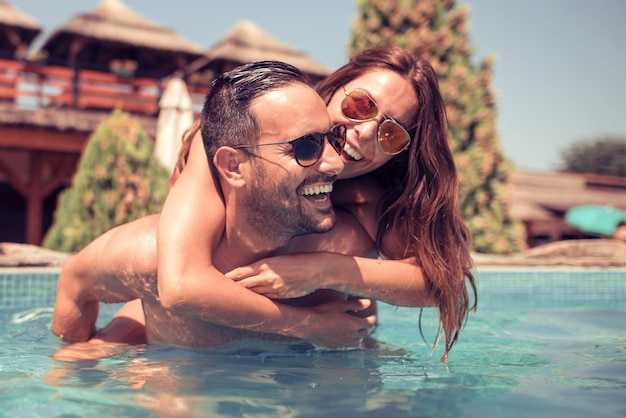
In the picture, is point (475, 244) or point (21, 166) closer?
point (475, 244)

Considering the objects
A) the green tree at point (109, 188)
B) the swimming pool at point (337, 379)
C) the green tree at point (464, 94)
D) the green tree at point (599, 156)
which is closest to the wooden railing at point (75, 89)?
the green tree at point (464, 94)

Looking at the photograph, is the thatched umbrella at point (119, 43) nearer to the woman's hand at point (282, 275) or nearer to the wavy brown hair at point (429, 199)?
the wavy brown hair at point (429, 199)

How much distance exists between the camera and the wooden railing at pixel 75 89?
13.6 m

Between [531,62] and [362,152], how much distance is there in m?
27.7

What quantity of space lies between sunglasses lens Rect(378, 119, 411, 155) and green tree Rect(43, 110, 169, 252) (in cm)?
603

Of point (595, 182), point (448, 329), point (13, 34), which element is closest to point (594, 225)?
point (595, 182)

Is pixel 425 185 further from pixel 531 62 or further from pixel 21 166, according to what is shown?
pixel 531 62

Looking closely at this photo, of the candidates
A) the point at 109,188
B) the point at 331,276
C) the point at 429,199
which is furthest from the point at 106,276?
the point at 109,188

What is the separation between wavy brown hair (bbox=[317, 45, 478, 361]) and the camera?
281 centimetres

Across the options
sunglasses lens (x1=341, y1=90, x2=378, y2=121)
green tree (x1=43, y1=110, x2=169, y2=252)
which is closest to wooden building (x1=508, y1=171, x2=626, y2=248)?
green tree (x1=43, y1=110, x2=169, y2=252)

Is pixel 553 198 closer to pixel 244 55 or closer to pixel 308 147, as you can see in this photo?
pixel 244 55

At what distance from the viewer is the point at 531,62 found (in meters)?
28.3

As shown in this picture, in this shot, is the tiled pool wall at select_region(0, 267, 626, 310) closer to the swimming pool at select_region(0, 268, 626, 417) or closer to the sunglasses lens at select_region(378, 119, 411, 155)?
the swimming pool at select_region(0, 268, 626, 417)

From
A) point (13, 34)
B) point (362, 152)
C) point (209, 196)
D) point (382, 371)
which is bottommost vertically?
point (382, 371)
